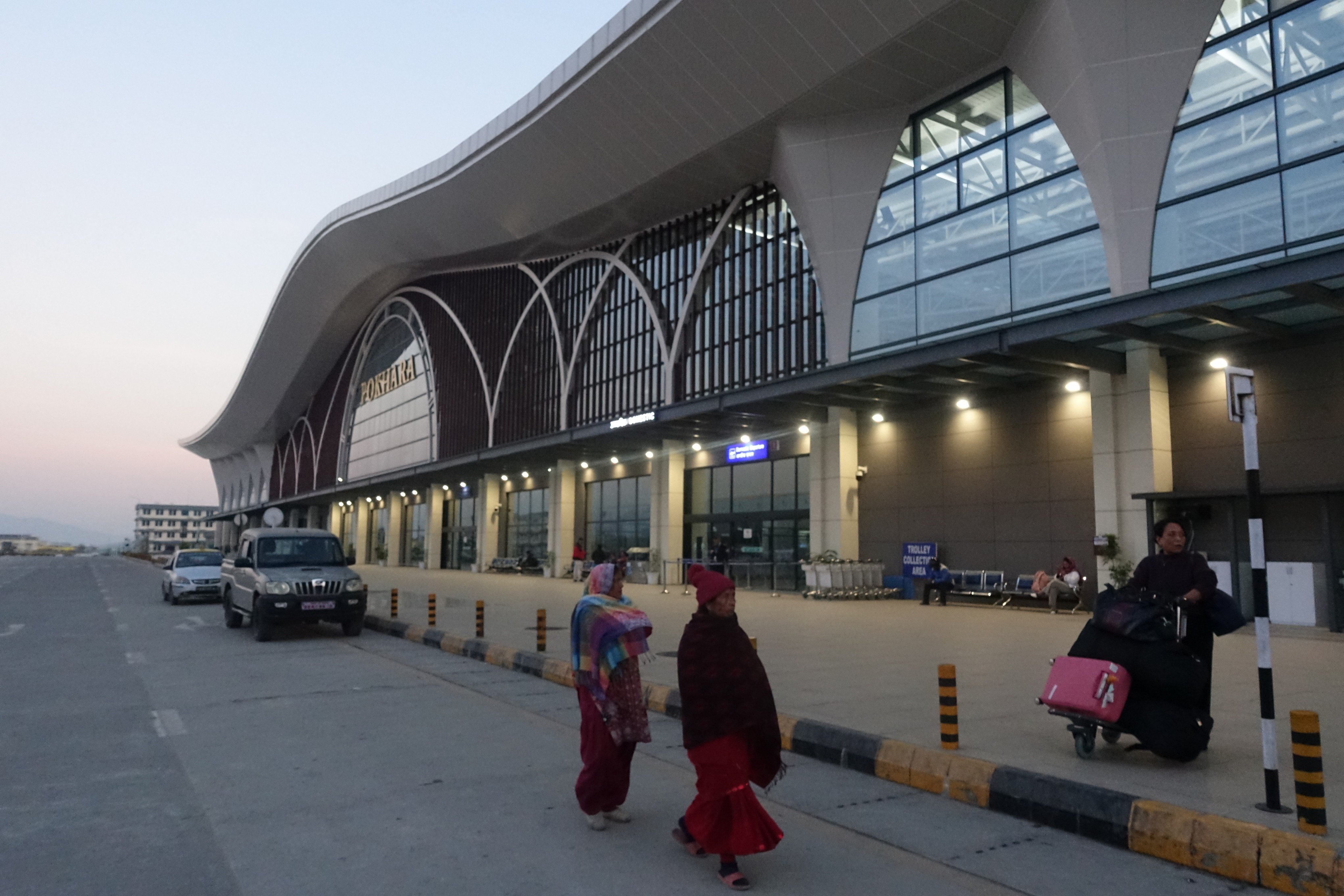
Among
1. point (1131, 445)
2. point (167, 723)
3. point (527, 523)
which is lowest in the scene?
point (167, 723)

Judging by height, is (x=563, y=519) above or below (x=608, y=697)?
above

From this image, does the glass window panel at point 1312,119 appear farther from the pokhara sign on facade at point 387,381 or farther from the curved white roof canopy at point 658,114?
the pokhara sign on facade at point 387,381

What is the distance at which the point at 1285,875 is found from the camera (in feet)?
14.6

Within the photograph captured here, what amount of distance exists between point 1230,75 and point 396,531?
52999 mm

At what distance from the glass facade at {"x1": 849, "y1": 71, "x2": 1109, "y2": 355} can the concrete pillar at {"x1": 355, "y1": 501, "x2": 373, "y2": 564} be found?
4950cm

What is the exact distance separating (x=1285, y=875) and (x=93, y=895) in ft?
18.4

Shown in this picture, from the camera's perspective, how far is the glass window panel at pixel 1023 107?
811 inches

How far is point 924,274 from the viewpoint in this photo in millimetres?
23047

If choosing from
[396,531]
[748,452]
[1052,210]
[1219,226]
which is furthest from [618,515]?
[396,531]

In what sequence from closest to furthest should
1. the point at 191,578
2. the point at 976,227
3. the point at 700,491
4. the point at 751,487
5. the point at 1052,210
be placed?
the point at 1052,210 → the point at 976,227 → the point at 191,578 → the point at 751,487 → the point at 700,491

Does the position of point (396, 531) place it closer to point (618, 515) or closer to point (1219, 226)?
point (618, 515)

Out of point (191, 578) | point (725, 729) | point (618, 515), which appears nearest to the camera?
point (725, 729)

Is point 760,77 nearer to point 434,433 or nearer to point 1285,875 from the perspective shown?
point 1285,875

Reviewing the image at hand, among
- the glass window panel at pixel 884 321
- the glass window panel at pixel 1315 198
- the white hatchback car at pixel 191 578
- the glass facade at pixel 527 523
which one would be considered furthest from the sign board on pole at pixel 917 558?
the glass facade at pixel 527 523
